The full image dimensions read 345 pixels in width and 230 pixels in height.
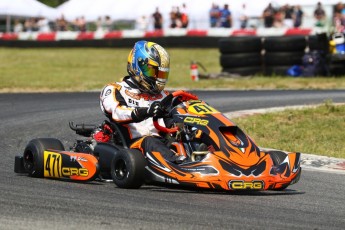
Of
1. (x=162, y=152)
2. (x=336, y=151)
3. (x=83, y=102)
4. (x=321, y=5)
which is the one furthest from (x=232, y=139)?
(x=321, y=5)

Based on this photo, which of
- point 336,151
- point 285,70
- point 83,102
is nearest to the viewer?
point 336,151

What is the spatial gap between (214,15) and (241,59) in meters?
8.23

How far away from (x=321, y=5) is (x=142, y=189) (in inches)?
824

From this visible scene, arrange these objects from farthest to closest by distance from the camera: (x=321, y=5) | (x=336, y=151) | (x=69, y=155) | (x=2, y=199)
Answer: (x=321, y=5) < (x=336, y=151) < (x=69, y=155) < (x=2, y=199)

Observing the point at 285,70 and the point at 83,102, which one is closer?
the point at 83,102

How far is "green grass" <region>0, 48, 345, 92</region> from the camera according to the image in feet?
65.9

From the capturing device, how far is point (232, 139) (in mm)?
7340

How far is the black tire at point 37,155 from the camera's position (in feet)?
26.7

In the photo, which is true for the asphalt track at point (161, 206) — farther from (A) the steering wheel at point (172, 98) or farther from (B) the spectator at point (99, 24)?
(B) the spectator at point (99, 24)

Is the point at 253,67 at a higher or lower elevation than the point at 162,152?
lower

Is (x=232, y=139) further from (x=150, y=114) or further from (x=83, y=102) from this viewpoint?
(x=83, y=102)

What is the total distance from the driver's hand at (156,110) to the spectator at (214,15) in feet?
73.1

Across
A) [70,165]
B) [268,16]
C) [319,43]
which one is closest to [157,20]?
[268,16]

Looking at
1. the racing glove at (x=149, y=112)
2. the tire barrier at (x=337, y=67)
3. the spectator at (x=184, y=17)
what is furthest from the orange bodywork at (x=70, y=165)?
the spectator at (x=184, y=17)
